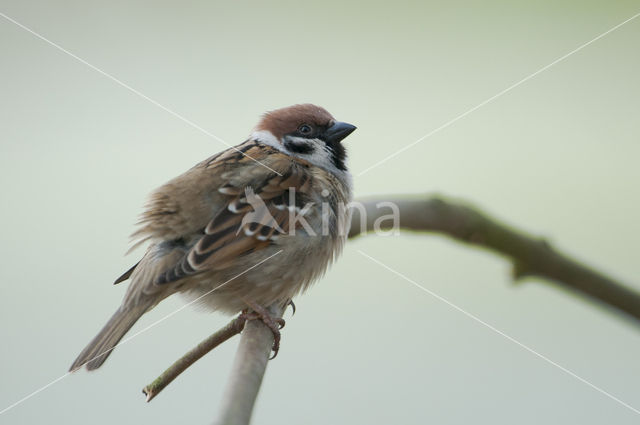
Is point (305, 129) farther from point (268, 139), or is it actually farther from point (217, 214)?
point (217, 214)

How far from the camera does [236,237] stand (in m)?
2.78

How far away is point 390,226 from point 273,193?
559 mm

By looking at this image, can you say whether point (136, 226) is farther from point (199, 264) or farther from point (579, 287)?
point (579, 287)

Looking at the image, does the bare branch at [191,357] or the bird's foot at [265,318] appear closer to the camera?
the bare branch at [191,357]

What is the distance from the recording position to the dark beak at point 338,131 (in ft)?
11.2

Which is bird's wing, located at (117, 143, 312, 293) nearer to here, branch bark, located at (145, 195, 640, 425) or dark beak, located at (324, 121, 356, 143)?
branch bark, located at (145, 195, 640, 425)

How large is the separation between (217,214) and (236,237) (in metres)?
0.13

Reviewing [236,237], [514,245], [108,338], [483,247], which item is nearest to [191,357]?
[108,338]

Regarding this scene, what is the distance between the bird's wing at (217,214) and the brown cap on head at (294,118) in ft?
1.54

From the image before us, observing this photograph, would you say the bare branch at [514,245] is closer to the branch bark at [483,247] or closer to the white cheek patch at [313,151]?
the branch bark at [483,247]

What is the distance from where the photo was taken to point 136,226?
2910 millimetres

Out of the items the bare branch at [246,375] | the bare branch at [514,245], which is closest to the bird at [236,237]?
the bare branch at [246,375]

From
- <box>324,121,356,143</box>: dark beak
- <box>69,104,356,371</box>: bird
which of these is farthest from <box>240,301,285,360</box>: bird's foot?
<box>324,121,356,143</box>: dark beak

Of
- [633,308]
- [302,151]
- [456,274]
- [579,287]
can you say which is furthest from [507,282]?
[302,151]
